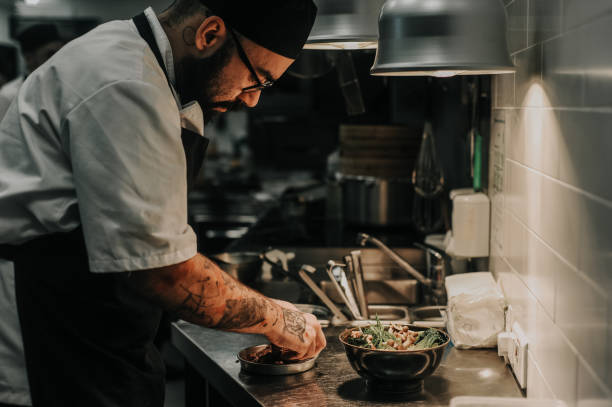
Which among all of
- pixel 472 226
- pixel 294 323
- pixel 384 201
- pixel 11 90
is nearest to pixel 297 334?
pixel 294 323

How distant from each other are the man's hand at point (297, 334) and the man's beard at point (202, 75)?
52 centimetres

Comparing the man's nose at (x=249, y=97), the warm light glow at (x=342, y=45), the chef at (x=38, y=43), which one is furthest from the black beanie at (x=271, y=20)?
the chef at (x=38, y=43)

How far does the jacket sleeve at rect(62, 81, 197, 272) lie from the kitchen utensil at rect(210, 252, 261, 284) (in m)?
1.38

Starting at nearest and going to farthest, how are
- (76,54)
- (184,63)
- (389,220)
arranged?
(76,54) → (184,63) → (389,220)

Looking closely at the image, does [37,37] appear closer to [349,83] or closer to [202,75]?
[349,83]

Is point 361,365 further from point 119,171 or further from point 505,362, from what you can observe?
point 119,171

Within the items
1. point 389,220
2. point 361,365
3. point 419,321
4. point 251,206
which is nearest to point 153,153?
point 361,365

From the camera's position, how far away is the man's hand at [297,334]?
166 centimetres

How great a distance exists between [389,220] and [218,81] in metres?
2.43

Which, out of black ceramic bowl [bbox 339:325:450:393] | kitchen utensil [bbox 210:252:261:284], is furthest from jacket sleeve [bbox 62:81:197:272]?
kitchen utensil [bbox 210:252:261:284]

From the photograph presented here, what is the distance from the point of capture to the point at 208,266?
1.43m

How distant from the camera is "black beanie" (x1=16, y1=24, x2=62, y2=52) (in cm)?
367

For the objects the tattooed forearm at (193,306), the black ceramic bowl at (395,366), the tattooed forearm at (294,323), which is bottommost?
the black ceramic bowl at (395,366)

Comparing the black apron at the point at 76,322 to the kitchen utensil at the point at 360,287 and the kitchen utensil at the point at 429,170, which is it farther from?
the kitchen utensil at the point at 429,170
